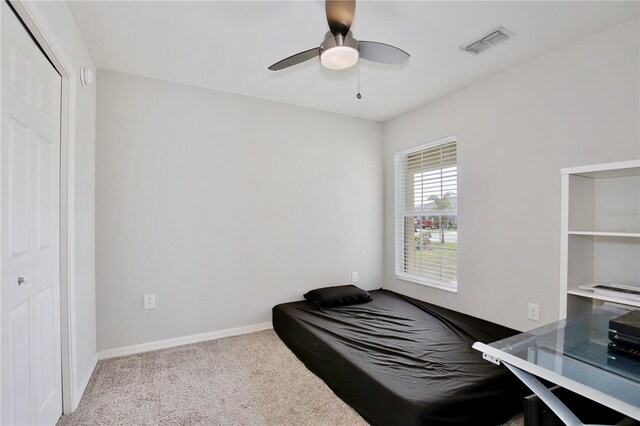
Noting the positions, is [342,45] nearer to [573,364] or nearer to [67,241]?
[573,364]

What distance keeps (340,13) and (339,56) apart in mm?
184

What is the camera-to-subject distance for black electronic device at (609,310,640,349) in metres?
1.27

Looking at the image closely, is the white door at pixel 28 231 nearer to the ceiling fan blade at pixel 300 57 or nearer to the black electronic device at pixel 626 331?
the ceiling fan blade at pixel 300 57

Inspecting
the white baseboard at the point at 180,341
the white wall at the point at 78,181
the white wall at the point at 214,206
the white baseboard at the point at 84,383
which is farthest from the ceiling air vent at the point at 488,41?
the white baseboard at the point at 84,383

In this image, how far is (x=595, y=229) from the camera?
2.11 m

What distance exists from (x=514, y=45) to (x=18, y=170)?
3.07 metres

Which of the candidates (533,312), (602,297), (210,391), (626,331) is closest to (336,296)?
(210,391)

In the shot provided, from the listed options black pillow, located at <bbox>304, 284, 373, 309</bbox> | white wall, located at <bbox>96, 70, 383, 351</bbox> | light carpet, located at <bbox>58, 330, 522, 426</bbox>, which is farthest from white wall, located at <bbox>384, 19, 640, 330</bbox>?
white wall, located at <bbox>96, 70, 383, 351</bbox>

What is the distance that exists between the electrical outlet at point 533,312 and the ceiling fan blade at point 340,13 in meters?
2.40

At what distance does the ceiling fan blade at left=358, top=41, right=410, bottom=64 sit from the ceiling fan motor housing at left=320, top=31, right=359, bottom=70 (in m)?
0.15

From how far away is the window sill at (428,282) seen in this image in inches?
124

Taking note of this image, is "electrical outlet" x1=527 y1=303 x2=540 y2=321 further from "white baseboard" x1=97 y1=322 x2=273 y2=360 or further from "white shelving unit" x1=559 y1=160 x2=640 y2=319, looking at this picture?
"white baseboard" x1=97 y1=322 x2=273 y2=360

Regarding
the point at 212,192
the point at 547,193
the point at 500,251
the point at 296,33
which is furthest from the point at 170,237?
the point at 547,193

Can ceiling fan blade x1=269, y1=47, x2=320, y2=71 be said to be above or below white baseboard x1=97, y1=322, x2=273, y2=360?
above
